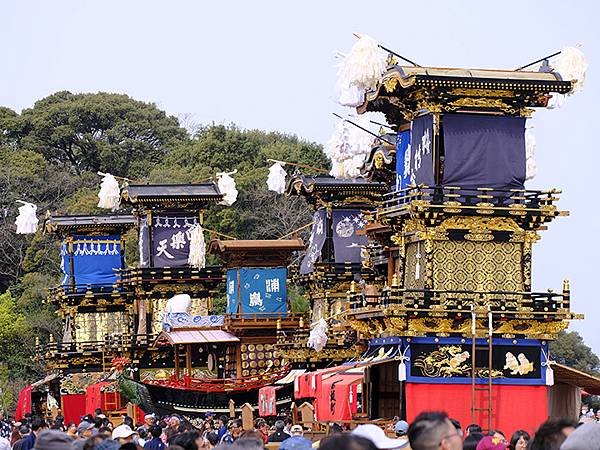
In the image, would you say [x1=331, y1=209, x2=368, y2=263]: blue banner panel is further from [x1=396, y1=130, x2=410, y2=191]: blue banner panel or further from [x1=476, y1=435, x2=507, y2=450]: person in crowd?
[x1=476, y1=435, x2=507, y2=450]: person in crowd

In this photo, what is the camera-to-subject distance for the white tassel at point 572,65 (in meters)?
37.9

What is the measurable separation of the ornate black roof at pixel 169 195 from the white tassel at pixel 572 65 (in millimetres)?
23989

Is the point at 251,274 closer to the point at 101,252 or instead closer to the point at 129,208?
the point at 101,252

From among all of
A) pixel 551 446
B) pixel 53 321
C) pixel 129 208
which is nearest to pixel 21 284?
pixel 53 321

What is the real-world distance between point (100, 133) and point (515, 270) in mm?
59440

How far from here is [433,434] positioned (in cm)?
1059

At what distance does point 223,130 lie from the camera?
83.1 metres

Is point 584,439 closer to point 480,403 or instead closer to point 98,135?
point 480,403

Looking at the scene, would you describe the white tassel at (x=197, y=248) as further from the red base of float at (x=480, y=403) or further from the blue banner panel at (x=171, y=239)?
the red base of float at (x=480, y=403)

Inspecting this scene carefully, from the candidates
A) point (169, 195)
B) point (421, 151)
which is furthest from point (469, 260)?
point (169, 195)

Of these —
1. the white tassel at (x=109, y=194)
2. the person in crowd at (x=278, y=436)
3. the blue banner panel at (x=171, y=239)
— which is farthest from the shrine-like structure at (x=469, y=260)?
the white tassel at (x=109, y=194)

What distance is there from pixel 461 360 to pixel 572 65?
7.39m

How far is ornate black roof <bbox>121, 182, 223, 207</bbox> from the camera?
59.6 meters

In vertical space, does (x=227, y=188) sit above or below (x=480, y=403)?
above
